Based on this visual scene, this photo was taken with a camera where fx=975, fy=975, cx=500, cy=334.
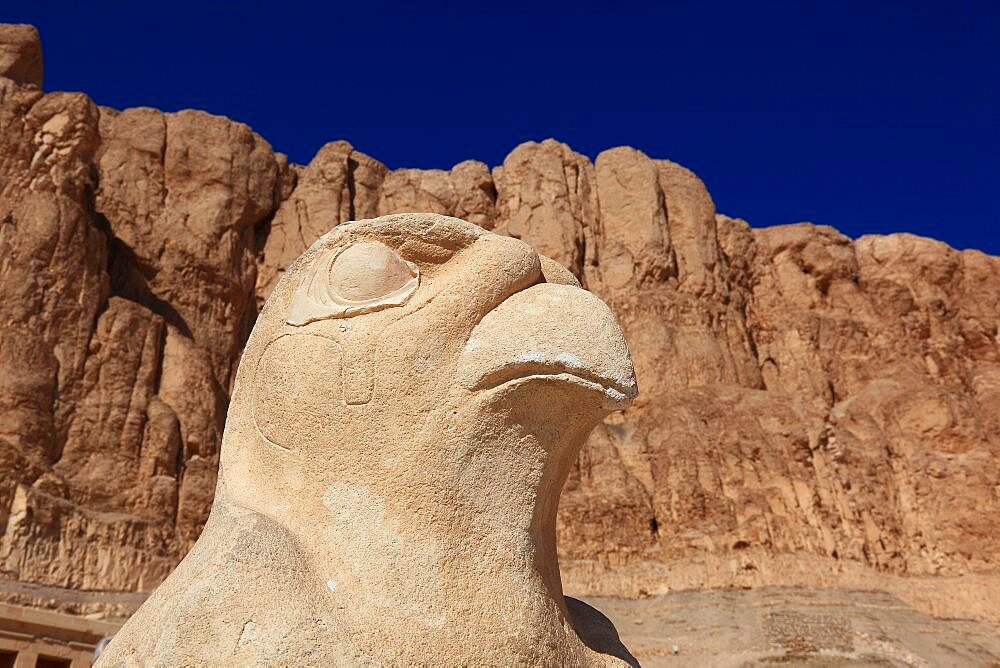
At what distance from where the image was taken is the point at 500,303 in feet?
9.15

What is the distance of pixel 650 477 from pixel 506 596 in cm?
1870

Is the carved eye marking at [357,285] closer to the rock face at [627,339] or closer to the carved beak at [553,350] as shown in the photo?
the carved beak at [553,350]

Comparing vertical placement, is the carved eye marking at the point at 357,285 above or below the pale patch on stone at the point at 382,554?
above

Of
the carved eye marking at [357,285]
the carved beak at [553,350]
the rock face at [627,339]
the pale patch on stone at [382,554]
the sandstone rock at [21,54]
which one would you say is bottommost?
the pale patch on stone at [382,554]

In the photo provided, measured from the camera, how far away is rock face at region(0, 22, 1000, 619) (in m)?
17.0

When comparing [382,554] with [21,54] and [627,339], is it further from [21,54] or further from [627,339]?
[21,54]

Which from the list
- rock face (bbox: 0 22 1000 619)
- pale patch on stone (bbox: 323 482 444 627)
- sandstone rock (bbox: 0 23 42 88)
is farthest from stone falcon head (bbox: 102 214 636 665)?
sandstone rock (bbox: 0 23 42 88)

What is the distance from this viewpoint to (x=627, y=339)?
2311cm

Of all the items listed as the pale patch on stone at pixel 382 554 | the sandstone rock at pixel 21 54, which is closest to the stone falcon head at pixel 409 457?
the pale patch on stone at pixel 382 554

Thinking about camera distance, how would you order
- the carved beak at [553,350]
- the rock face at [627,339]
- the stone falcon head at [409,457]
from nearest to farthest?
the stone falcon head at [409,457] < the carved beak at [553,350] < the rock face at [627,339]

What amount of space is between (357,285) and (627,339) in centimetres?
2061

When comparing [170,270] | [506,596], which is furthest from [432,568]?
[170,270]

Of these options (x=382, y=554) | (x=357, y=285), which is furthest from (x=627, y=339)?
(x=382, y=554)

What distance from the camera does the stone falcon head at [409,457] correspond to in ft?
7.88
